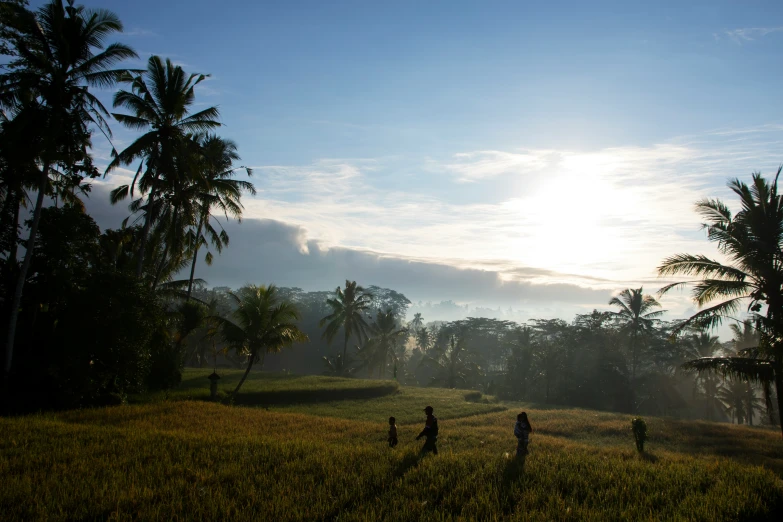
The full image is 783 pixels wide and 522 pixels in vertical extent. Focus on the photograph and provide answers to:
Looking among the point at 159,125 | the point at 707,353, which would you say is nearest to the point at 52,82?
the point at 159,125

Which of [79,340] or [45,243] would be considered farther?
[45,243]

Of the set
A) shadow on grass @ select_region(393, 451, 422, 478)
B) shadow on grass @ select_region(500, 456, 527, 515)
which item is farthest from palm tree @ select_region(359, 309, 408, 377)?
shadow on grass @ select_region(500, 456, 527, 515)

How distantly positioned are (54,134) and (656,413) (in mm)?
54894

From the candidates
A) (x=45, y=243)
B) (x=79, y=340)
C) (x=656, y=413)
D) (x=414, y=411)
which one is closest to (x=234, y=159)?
(x=45, y=243)

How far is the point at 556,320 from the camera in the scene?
2463 inches

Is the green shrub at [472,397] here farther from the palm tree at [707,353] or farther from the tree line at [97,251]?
the palm tree at [707,353]

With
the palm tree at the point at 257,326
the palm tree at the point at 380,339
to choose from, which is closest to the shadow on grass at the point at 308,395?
the palm tree at the point at 257,326

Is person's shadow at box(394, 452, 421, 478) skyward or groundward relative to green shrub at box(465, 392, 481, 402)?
skyward

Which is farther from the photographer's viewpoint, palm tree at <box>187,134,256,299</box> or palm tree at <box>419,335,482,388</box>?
palm tree at <box>419,335,482,388</box>

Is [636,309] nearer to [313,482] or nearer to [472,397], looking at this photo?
[472,397]

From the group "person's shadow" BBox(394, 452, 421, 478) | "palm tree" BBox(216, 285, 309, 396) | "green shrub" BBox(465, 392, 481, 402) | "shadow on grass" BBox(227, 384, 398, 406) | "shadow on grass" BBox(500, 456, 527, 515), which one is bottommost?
"green shrub" BBox(465, 392, 481, 402)

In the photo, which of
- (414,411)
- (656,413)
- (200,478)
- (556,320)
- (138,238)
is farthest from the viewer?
(556,320)

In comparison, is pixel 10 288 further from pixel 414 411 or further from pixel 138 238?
pixel 414 411

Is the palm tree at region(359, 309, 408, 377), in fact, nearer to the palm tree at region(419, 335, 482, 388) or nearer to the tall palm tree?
the palm tree at region(419, 335, 482, 388)
